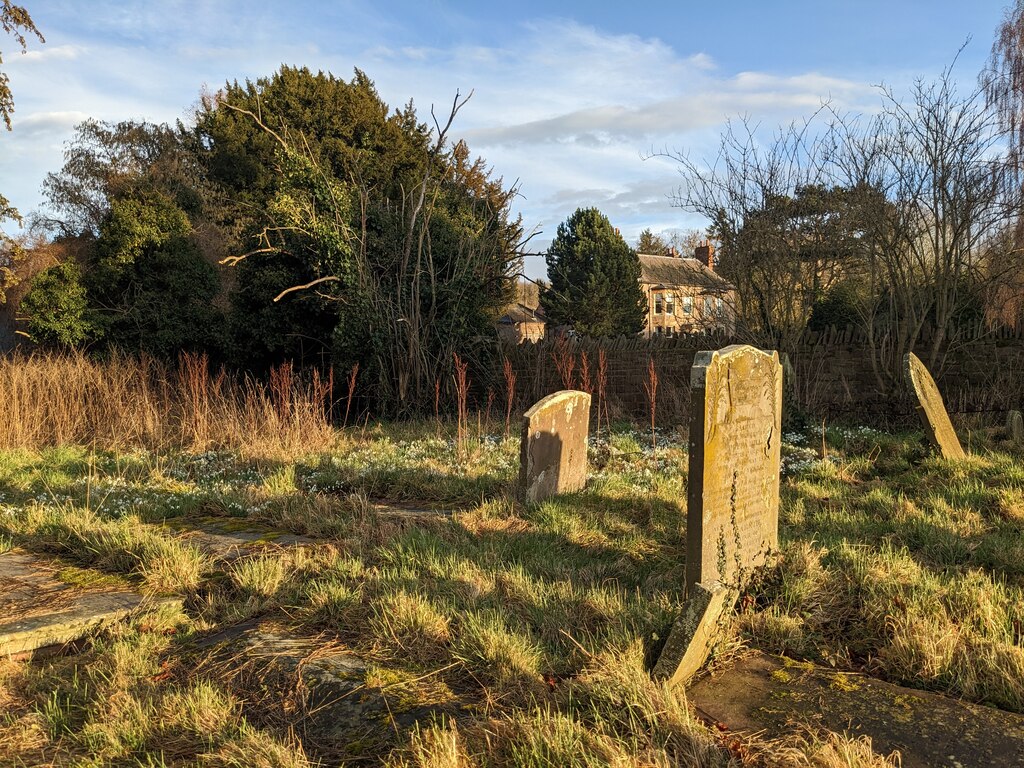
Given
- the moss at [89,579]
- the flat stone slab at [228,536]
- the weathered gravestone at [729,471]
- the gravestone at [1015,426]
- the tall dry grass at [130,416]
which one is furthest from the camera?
the tall dry grass at [130,416]

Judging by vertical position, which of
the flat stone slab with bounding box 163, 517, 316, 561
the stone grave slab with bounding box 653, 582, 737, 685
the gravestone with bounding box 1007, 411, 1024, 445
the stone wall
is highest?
the stone wall

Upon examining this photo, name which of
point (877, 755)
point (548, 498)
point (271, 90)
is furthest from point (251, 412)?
point (271, 90)

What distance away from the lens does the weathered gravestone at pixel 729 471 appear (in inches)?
149

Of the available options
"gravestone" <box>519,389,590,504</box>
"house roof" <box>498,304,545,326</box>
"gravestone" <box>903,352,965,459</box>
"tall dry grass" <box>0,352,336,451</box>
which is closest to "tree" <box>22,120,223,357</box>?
"tall dry grass" <box>0,352,336,451</box>

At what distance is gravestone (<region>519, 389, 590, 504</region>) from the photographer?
20.7ft

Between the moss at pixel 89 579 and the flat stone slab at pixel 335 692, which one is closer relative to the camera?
the flat stone slab at pixel 335 692

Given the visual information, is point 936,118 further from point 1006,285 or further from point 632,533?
point 632,533

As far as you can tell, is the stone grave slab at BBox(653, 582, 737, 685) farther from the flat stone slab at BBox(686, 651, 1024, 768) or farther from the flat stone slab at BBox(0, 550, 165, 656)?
the flat stone slab at BBox(0, 550, 165, 656)

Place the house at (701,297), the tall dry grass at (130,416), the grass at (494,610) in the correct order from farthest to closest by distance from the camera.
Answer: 1. the house at (701,297)
2. the tall dry grass at (130,416)
3. the grass at (494,610)

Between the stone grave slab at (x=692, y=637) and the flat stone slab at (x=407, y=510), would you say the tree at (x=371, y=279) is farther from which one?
the stone grave slab at (x=692, y=637)

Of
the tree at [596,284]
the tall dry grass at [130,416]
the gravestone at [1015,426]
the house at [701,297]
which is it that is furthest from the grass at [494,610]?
the tree at [596,284]

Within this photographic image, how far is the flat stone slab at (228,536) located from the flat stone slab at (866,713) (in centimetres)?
330

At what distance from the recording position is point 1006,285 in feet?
33.3

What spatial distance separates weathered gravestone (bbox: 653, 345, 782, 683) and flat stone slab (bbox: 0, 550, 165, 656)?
321cm
